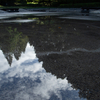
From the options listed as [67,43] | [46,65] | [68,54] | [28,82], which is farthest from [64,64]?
[67,43]

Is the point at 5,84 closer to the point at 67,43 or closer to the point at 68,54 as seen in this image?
the point at 68,54

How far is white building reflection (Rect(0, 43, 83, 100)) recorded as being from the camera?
2.62 meters

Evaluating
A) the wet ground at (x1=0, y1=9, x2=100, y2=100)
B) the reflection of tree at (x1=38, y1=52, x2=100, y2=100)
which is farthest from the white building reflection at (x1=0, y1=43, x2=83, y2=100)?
the reflection of tree at (x1=38, y1=52, x2=100, y2=100)

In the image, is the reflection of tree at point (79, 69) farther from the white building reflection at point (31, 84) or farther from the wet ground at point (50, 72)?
the white building reflection at point (31, 84)

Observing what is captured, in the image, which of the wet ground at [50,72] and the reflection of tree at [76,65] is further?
the reflection of tree at [76,65]

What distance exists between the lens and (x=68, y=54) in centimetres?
494

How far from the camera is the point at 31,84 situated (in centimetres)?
301

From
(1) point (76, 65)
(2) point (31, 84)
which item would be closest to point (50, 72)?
(2) point (31, 84)

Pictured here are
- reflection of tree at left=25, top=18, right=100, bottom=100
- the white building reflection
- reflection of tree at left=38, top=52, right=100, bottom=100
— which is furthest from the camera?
reflection of tree at left=25, top=18, right=100, bottom=100

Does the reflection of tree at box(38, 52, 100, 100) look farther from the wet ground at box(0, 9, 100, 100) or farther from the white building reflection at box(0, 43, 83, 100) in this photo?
the white building reflection at box(0, 43, 83, 100)

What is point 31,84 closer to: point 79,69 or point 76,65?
point 79,69

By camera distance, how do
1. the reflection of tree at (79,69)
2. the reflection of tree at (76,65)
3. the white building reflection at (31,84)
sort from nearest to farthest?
the white building reflection at (31,84) < the reflection of tree at (79,69) < the reflection of tree at (76,65)

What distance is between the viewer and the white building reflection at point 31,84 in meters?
2.62

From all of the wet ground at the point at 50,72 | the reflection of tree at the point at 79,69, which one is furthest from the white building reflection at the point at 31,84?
the reflection of tree at the point at 79,69
